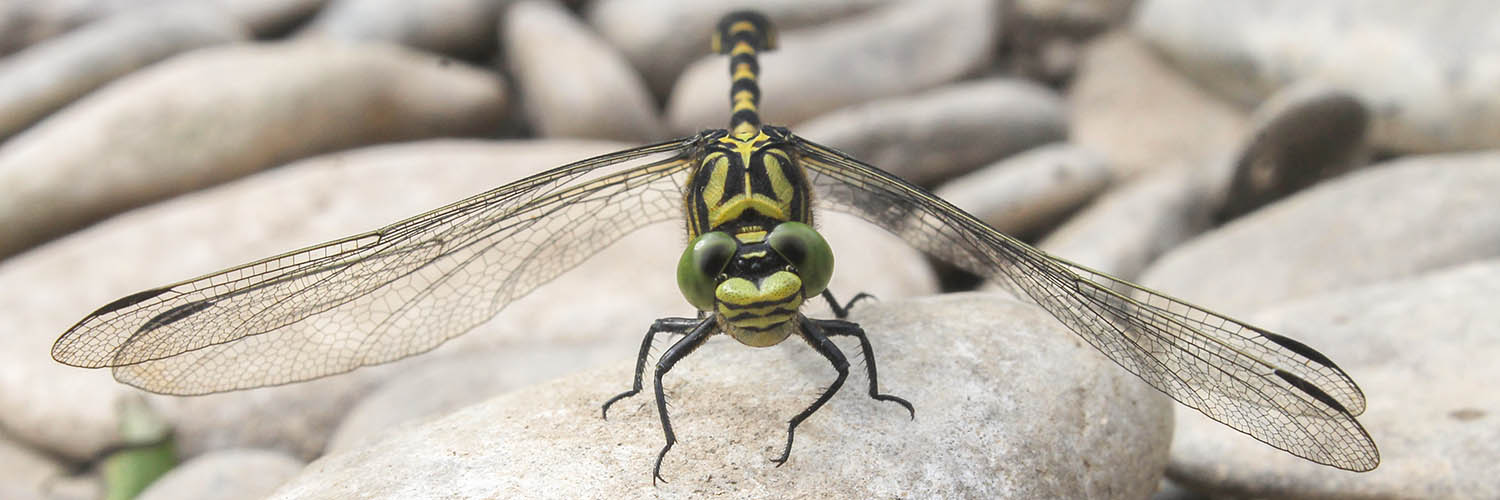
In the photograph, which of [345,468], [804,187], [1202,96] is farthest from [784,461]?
[1202,96]

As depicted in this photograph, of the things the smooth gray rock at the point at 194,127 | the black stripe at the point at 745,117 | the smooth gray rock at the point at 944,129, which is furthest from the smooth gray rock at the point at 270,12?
the black stripe at the point at 745,117

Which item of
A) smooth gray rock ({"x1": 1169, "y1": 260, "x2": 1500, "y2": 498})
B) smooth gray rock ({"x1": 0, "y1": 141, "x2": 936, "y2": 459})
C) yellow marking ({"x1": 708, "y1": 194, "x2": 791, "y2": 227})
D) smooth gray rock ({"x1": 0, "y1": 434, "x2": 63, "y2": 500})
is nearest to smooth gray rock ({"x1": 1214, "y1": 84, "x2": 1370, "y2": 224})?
smooth gray rock ({"x1": 1169, "y1": 260, "x2": 1500, "y2": 498})

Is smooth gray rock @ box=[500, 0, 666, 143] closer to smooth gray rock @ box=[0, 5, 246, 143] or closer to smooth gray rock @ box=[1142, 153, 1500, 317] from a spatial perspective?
smooth gray rock @ box=[0, 5, 246, 143]

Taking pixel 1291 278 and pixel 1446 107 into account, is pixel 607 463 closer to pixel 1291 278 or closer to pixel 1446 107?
pixel 1291 278

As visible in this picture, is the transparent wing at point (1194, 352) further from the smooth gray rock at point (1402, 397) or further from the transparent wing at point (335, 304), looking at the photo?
the transparent wing at point (335, 304)

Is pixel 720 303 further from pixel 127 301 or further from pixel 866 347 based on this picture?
pixel 127 301

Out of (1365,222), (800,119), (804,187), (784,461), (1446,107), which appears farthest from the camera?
(800,119)
